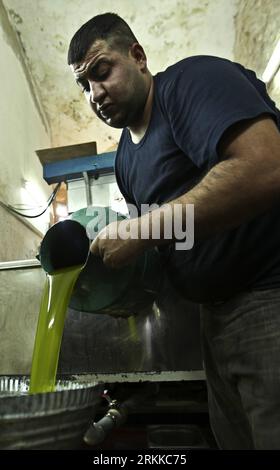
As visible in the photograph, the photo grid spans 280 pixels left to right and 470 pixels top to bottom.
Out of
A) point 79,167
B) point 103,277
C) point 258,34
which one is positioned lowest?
point 103,277

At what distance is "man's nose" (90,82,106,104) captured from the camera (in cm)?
93

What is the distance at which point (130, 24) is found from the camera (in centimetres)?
261

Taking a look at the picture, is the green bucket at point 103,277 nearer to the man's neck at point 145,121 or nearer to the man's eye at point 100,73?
the man's neck at point 145,121

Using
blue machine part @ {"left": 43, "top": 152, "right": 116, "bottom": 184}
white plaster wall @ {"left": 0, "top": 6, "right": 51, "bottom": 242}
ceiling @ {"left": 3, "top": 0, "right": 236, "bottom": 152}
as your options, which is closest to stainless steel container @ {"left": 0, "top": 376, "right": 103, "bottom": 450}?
white plaster wall @ {"left": 0, "top": 6, "right": 51, "bottom": 242}

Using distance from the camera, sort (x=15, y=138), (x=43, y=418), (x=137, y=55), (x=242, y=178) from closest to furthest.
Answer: (x=43, y=418)
(x=242, y=178)
(x=137, y=55)
(x=15, y=138)

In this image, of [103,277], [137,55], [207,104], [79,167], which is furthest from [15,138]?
[207,104]

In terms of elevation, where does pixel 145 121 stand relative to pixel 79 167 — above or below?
below

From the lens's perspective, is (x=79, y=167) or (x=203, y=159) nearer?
(x=203, y=159)

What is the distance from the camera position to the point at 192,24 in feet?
8.67

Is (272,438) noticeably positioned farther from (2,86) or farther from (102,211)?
(2,86)

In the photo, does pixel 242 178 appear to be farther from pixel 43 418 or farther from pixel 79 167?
pixel 79 167

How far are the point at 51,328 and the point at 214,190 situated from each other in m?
0.55

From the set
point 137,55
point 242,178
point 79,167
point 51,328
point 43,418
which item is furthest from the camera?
point 79,167
